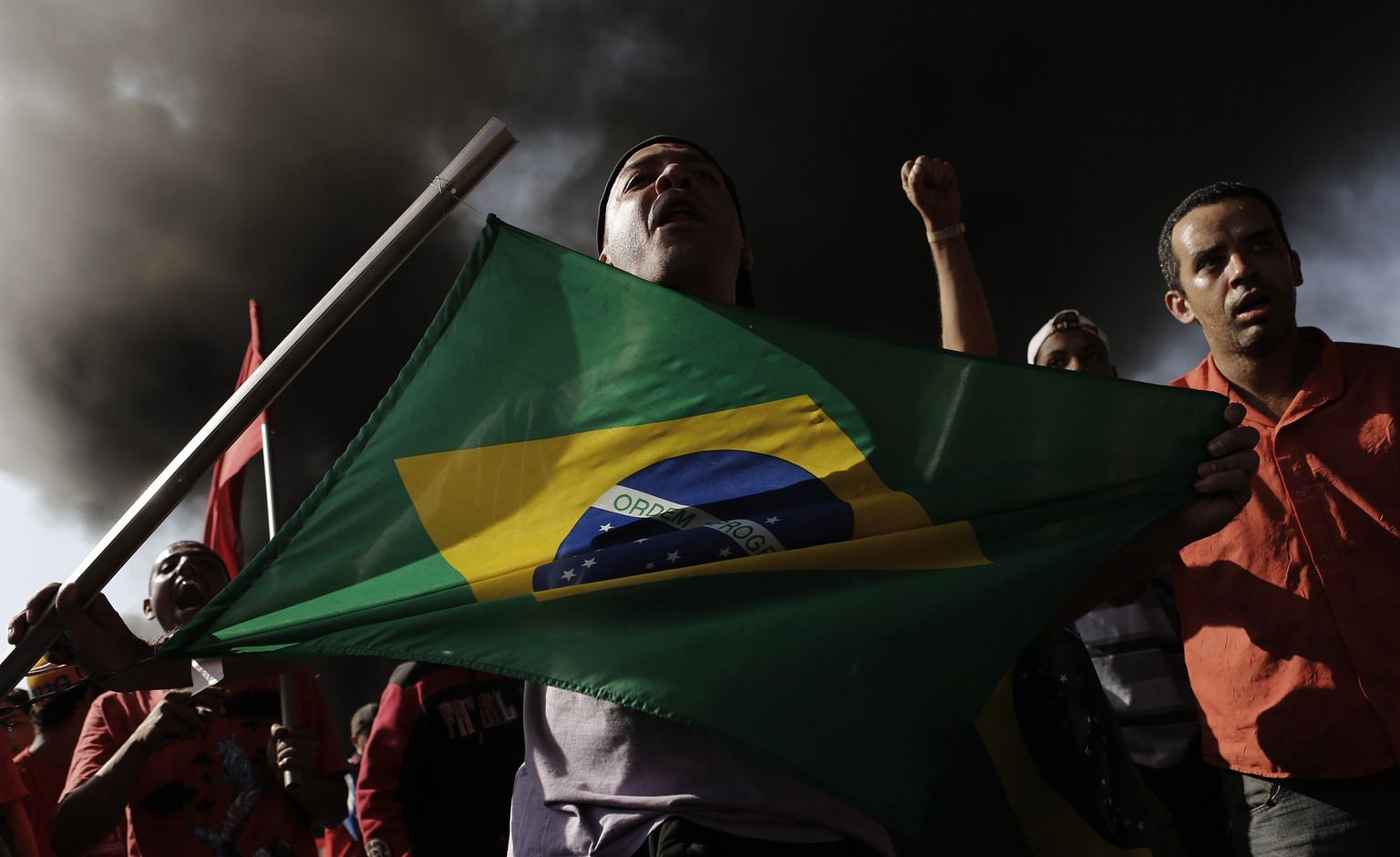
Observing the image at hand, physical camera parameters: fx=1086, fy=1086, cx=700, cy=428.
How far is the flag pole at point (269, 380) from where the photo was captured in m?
1.88

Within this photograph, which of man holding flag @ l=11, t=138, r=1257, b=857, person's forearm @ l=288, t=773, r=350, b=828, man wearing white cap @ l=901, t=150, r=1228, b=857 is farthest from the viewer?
person's forearm @ l=288, t=773, r=350, b=828

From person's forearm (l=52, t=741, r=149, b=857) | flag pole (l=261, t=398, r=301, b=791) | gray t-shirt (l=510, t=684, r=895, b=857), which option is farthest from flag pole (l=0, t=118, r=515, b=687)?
person's forearm (l=52, t=741, r=149, b=857)

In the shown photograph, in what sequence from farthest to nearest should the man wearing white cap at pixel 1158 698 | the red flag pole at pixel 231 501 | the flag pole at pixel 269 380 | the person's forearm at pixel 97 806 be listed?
the red flag pole at pixel 231 501 → the person's forearm at pixel 97 806 → the man wearing white cap at pixel 1158 698 → the flag pole at pixel 269 380

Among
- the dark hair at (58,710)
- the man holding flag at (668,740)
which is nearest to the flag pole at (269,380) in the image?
the man holding flag at (668,740)

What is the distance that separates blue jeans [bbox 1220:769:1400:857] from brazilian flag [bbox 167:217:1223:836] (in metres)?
0.92

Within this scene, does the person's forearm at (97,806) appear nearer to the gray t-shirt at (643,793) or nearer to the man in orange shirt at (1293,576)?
the gray t-shirt at (643,793)

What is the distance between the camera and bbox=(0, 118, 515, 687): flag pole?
1879mm

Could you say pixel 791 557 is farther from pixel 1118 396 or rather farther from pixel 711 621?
pixel 1118 396

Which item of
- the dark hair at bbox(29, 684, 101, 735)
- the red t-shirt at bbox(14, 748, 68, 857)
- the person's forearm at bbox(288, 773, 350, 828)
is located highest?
the dark hair at bbox(29, 684, 101, 735)

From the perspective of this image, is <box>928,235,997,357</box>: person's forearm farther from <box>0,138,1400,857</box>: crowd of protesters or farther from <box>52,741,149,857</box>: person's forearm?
<box>52,741,149,857</box>: person's forearm

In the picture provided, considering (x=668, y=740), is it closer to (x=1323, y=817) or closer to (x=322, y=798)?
(x=1323, y=817)

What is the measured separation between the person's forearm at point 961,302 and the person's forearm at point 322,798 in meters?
2.40

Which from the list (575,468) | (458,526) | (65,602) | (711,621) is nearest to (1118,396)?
(711,621)

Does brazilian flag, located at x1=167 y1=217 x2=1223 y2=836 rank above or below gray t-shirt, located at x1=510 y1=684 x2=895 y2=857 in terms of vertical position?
above
